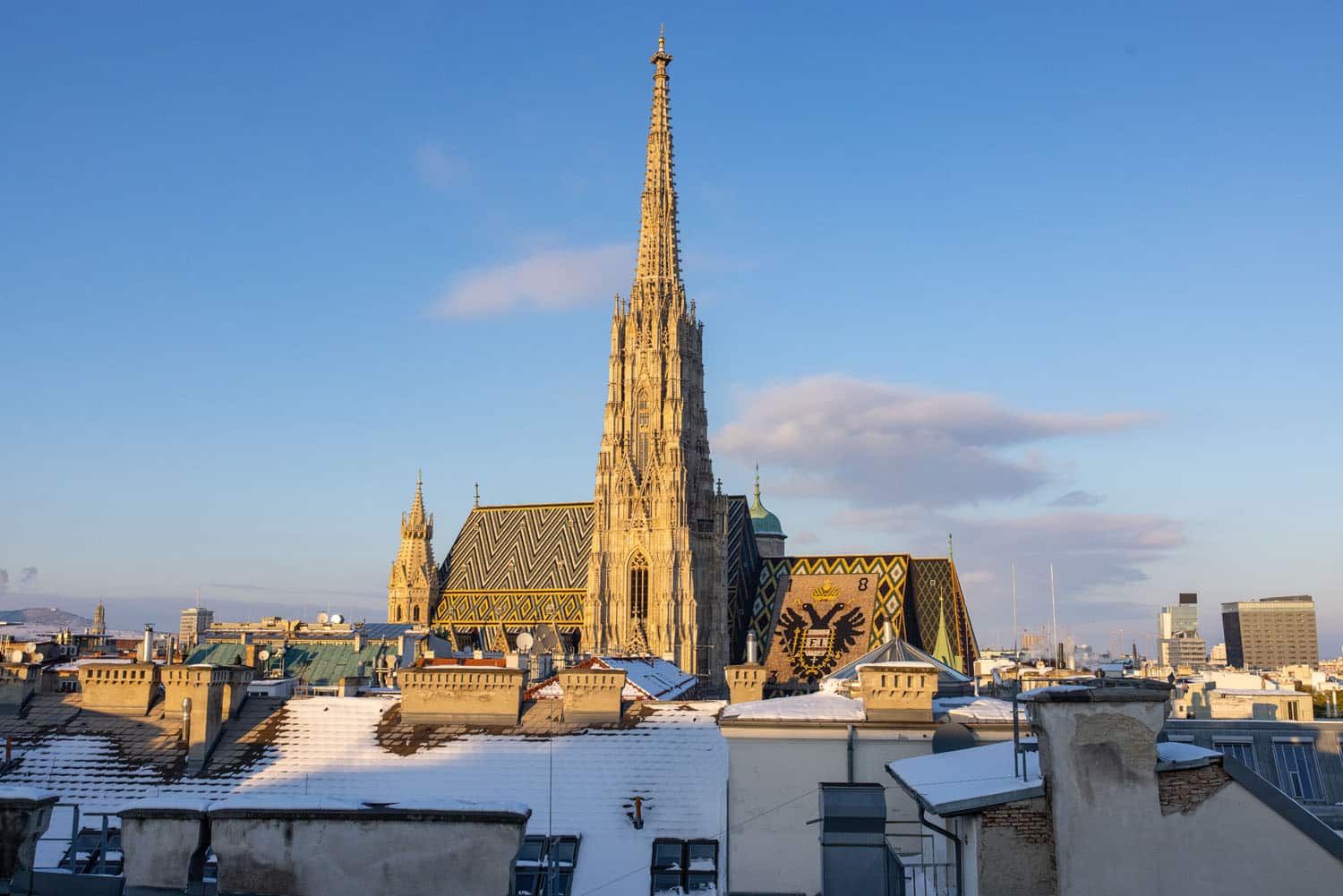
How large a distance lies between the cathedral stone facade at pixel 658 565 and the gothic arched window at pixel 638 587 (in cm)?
13

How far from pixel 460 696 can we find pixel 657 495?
5777 centimetres

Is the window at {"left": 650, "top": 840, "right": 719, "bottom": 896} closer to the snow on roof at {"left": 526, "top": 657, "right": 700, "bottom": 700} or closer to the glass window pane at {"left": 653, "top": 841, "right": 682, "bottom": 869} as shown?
the glass window pane at {"left": 653, "top": 841, "right": 682, "bottom": 869}

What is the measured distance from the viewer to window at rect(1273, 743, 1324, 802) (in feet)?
118

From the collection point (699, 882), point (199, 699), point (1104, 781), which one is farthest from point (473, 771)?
point (1104, 781)

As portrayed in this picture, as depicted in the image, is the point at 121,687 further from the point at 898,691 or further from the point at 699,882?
the point at 898,691

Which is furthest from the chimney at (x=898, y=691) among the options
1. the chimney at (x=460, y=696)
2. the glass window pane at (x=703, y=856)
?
the chimney at (x=460, y=696)

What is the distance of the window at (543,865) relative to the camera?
22.5m

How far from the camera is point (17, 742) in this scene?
33.2 m

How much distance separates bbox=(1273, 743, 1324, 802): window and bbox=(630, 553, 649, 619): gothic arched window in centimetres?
5700

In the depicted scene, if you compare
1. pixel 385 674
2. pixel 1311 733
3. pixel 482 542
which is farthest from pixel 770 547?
pixel 1311 733

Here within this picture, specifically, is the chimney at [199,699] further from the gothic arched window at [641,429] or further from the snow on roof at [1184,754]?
the gothic arched window at [641,429]

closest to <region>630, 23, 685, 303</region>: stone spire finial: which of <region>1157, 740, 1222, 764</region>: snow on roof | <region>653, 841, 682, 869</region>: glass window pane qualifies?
<region>653, 841, 682, 869</region>: glass window pane

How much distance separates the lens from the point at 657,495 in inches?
3602

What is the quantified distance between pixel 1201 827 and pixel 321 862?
24.2ft
